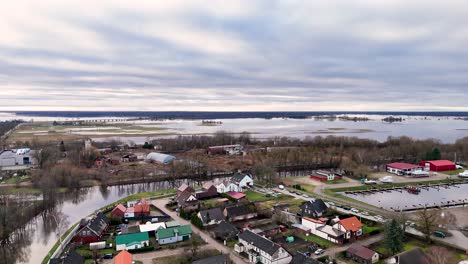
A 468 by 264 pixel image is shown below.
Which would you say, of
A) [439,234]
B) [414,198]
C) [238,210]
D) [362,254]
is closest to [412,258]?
[362,254]

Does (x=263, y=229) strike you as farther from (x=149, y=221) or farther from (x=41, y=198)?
(x=41, y=198)

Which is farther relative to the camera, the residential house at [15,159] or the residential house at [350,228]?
the residential house at [15,159]

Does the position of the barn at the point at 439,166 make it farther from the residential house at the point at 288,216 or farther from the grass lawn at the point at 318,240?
the grass lawn at the point at 318,240

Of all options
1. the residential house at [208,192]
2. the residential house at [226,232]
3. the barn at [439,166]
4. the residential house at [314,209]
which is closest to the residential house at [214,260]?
the residential house at [226,232]

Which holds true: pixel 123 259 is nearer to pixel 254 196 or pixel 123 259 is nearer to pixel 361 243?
pixel 361 243

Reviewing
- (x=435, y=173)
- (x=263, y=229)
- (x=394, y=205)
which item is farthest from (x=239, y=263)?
(x=435, y=173)

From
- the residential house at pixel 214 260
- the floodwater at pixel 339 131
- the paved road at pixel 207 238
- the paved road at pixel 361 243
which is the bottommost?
the paved road at pixel 207 238

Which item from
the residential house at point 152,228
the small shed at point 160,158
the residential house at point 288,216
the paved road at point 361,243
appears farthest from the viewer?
the small shed at point 160,158
